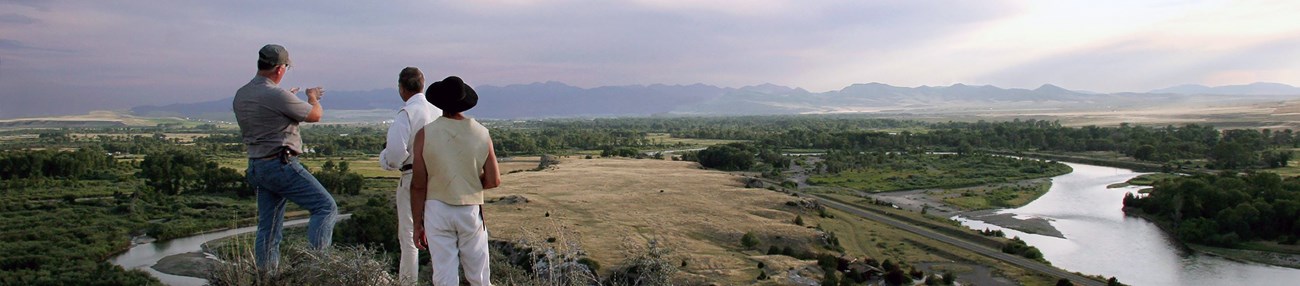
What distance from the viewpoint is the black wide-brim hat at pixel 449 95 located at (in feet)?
16.2

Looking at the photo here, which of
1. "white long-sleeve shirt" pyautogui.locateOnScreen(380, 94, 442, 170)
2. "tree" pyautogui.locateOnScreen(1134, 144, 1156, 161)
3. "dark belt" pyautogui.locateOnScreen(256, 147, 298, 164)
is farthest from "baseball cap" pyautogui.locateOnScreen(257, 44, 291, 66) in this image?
"tree" pyautogui.locateOnScreen(1134, 144, 1156, 161)

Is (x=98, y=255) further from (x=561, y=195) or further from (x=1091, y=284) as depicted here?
(x=1091, y=284)

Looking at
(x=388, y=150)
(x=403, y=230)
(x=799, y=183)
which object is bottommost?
(x=799, y=183)

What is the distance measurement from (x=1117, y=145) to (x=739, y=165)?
4788cm

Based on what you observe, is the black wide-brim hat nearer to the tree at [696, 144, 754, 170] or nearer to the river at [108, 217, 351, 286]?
the river at [108, 217, 351, 286]

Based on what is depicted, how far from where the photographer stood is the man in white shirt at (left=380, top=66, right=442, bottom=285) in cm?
533

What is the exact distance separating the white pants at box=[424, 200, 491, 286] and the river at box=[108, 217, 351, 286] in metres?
27.3

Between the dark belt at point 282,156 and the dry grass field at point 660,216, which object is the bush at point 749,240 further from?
the dark belt at point 282,156

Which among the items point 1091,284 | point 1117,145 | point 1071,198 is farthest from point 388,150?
point 1117,145

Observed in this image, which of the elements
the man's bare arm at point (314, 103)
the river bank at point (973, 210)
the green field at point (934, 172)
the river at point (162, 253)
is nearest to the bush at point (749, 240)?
the river bank at point (973, 210)

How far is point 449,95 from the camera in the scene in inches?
195

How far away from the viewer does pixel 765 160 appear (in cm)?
7700

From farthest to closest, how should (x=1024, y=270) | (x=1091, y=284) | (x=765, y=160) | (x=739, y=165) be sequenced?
1. (x=765, y=160)
2. (x=739, y=165)
3. (x=1024, y=270)
4. (x=1091, y=284)

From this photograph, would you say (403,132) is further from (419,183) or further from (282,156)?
(282,156)
